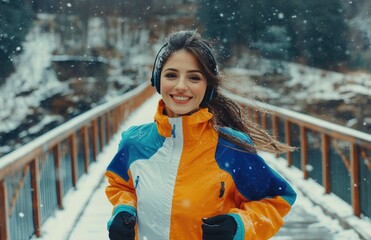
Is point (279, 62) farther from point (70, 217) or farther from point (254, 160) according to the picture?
point (254, 160)

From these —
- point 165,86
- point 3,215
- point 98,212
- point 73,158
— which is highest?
point 165,86

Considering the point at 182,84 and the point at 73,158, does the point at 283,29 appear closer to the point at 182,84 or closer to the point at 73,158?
the point at 73,158

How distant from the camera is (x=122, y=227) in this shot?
2.18m

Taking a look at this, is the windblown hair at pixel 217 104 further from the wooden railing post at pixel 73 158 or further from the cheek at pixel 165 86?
the wooden railing post at pixel 73 158

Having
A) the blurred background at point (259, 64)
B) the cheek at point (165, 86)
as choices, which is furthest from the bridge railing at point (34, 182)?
the blurred background at point (259, 64)

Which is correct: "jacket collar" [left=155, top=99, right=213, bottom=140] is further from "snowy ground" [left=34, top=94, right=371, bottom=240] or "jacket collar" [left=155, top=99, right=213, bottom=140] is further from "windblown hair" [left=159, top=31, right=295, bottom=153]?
"snowy ground" [left=34, top=94, right=371, bottom=240]

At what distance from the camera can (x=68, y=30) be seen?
7675 centimetres

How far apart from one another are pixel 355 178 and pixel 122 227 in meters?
4.53

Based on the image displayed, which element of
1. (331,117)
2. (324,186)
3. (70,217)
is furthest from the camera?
(331,117)

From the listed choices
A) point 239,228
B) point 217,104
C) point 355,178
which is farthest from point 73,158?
point 239,228

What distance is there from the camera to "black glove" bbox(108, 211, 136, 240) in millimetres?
2180

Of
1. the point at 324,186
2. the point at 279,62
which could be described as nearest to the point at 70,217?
the point at 324,186

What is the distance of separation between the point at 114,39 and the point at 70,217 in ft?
279

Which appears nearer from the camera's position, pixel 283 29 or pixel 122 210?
pixel 122 210
